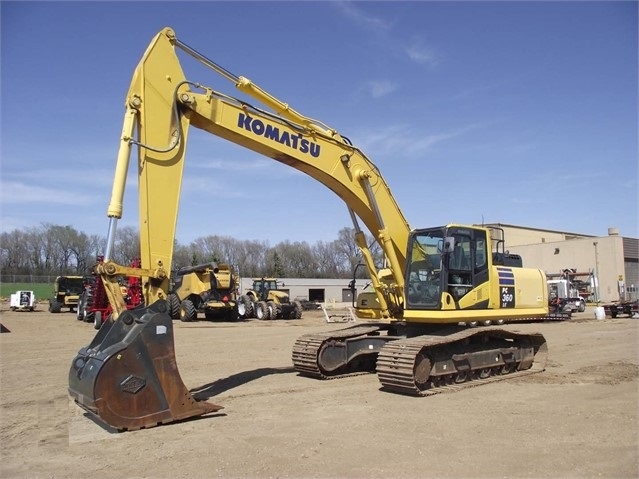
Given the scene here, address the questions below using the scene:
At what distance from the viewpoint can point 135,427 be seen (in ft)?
22.8

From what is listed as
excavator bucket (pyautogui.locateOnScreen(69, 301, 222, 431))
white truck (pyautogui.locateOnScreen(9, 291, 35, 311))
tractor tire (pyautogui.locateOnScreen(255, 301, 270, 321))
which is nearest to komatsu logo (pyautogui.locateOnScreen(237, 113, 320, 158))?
excavator bucket (pyautogui.locateOnScreen(69, 301, 222, 431))

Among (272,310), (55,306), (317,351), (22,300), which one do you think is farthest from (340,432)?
(22,300)

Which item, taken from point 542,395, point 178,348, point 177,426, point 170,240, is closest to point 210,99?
point 170,240

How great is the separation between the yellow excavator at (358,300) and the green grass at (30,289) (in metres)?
59.0

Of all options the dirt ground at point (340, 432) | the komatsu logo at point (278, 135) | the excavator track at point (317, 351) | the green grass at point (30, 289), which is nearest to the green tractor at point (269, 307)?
the dirt ground at point (340, 432)

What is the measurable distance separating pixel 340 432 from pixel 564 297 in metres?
30.3

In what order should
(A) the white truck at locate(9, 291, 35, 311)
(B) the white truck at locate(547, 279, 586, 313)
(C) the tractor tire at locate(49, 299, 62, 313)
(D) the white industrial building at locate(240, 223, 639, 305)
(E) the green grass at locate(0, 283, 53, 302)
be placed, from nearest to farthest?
(B) the white truck at locate(547, 279, 586, 313) < (C) the tractor tire at locate(49, 299, 62, 313) < (A) the white truck at locate(9, 291, 35, 311) < (D) the white industrial building at locate(240, 223, 639, 305) < (E) the green grass at locate(0, 283, 53, 302)

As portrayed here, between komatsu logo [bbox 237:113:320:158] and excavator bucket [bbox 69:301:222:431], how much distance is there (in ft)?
11.2

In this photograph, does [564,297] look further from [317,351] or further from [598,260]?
[317,351]

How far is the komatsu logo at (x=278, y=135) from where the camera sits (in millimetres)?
9312

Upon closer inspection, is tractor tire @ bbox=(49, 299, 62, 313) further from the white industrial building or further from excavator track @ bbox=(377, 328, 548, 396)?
excavator track @ bbox=(377, 328, 548, 396)

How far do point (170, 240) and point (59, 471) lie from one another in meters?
3.42

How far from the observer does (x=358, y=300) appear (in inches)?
479

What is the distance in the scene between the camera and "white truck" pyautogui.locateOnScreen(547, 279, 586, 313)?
32234mm
